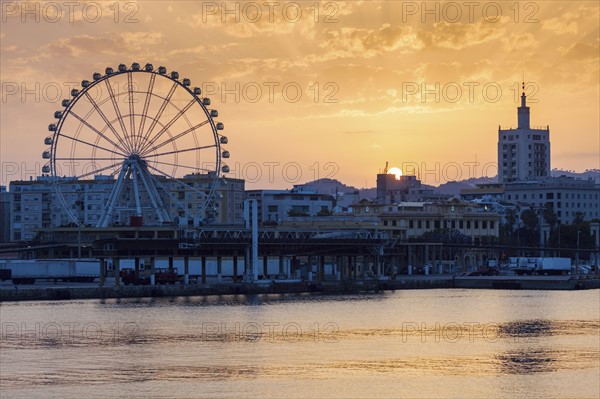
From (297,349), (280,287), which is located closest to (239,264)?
(280,287)

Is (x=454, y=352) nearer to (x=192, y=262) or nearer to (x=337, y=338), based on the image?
(x=337, y=338)

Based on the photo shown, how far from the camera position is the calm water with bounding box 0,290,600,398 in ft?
209

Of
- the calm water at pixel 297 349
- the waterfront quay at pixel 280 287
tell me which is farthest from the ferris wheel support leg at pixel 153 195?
the calm water at pixel 297 349

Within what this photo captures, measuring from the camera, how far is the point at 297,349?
7744cm

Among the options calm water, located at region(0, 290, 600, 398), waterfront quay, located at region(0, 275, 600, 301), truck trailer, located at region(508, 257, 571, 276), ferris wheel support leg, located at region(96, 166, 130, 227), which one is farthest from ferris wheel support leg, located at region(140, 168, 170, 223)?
truck trailer, located at region(508, 257, 571, 276)

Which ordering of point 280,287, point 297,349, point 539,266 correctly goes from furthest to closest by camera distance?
point 539,266
point 280,287
point 297,349

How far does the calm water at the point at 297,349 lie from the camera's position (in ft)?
209

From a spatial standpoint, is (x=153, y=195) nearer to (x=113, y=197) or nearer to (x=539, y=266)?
(x=113, y=197)

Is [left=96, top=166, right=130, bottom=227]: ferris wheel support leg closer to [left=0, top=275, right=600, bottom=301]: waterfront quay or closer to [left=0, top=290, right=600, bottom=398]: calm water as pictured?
[left=0, top=275, right=600, bottom=301]: waterfront quay

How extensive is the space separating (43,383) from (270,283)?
205 feet

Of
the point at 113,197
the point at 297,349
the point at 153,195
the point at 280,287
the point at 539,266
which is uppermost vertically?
the point at 153,195

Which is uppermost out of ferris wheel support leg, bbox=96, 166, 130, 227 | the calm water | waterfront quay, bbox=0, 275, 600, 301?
ferris wheel support leg, bbox=96, 166, 130, 227

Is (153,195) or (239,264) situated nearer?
(153,195)

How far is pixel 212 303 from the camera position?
11150cm
